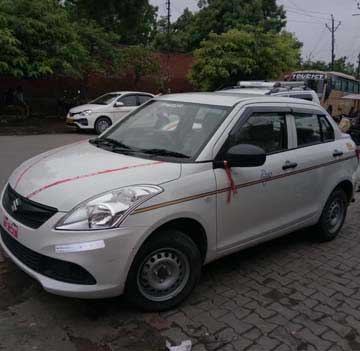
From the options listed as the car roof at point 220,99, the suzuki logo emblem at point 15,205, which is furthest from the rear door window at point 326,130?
the suzuki logo emblem at point 15,205

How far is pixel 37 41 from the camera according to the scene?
16.1 metres

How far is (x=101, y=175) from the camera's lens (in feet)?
10.9

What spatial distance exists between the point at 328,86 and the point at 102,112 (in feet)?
45.3

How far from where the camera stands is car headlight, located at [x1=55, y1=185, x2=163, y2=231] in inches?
118

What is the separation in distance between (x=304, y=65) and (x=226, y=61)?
3307cm

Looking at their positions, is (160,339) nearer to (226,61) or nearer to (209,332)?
(209,332)

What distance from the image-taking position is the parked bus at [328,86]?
23.8 metres

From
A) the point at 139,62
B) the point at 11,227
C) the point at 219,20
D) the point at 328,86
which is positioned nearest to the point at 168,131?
the point at 11,227

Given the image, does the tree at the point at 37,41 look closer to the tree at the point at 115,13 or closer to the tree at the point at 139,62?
the tree at the point at 139,62

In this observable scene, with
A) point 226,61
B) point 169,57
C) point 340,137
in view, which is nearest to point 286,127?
point 340,137

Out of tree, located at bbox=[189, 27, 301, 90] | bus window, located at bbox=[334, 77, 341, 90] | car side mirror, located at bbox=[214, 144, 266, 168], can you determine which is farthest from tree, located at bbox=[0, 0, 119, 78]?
bus window, located at bbox=[334, 77, 341, 90]

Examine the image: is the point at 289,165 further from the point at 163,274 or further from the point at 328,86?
the point at 328,86

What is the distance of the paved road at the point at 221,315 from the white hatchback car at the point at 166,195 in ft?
0.88

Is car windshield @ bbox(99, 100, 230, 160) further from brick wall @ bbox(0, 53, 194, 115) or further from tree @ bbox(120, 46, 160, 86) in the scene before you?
brick wall @ bbox(0, 53, 194, 115)
